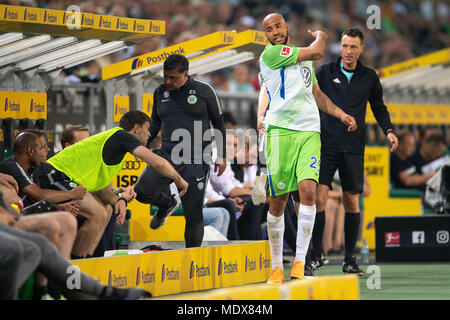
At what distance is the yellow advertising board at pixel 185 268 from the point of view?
652 cm

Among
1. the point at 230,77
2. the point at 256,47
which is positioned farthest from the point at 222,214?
the point at 230,77

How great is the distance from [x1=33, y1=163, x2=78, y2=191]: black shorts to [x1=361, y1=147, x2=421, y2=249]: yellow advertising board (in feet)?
21.9

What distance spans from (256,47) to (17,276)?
19.4 feet

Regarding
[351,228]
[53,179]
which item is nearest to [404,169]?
[351,228]

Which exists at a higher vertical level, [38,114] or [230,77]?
[230,77]

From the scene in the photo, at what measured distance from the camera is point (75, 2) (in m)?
14.2

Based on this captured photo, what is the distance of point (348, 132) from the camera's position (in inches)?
328

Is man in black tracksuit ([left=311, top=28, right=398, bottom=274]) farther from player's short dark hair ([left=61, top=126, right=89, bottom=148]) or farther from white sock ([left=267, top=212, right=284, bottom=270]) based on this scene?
player's short dark hair ([left=61, top=126, right=89, bottom=148])

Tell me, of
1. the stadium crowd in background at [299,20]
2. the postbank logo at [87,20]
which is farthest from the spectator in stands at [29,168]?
the stadium crowd in background at [299,20]

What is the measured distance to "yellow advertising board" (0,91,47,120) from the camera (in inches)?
344

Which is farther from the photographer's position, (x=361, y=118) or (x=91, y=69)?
(x=91, y=69)

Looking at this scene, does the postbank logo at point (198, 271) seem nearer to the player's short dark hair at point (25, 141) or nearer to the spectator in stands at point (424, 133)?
the player's short dark hair at point (25, 141)

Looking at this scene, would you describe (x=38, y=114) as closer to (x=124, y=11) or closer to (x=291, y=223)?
(x=291, y=223)

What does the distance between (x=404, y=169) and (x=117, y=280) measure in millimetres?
7953
